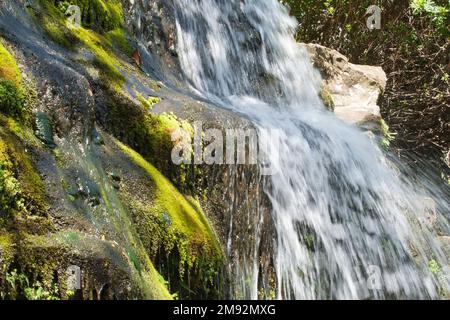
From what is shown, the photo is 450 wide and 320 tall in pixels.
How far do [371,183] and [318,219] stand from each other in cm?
138

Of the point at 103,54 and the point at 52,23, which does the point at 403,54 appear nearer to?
the point at 103,54

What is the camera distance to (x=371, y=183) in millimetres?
7195

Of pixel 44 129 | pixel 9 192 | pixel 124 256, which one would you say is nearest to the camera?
pixel 9 192

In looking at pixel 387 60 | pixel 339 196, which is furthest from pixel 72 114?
pixel 387 60

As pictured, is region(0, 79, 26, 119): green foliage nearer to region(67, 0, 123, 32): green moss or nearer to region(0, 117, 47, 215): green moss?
region(0, 117, 47, 215): green moss

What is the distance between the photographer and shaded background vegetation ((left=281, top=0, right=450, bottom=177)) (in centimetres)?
1141

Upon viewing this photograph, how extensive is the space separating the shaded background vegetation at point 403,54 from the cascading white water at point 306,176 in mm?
2160

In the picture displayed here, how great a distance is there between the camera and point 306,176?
625 cm

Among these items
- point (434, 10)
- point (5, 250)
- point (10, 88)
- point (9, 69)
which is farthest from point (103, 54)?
point (434, 10)

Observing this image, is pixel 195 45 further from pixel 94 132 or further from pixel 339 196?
pixel 94 132

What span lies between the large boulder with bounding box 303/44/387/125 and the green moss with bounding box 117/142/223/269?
522cm

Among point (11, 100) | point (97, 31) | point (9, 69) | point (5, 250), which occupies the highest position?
point (97, 31)

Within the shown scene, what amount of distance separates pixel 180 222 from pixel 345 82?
20.2 ft

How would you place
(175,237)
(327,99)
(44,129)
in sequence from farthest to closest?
(327,99), (175,237), (44,129)
